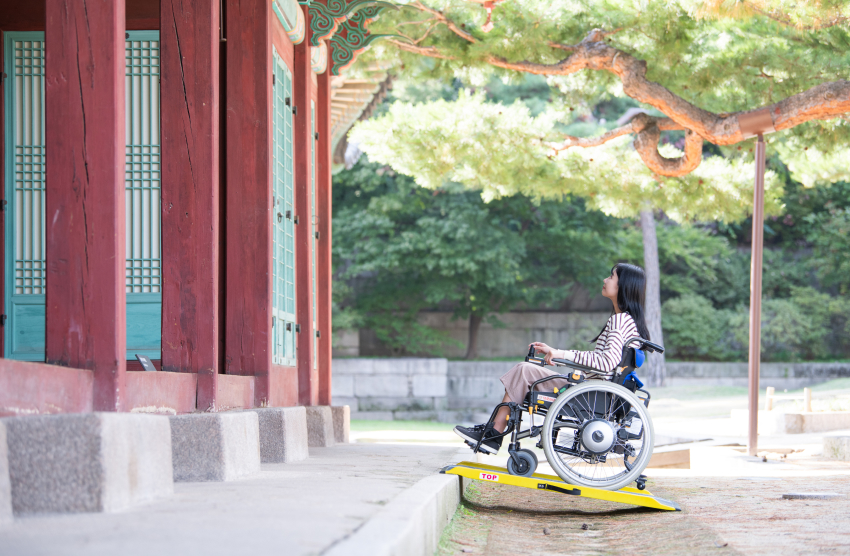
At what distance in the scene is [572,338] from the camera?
1909 centimetres

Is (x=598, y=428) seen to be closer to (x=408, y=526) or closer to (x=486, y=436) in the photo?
(x=486, y=436)

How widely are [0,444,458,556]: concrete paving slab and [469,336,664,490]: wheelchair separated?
85 cm

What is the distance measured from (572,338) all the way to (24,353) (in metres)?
15.2

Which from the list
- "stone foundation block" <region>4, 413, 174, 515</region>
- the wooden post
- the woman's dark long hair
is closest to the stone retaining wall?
the wooden post

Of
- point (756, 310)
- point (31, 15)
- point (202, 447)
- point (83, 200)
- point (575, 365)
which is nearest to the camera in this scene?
point (83, 200)

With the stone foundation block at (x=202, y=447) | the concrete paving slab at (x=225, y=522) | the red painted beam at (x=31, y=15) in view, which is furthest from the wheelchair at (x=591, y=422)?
the red painted beam at (x=31, y=15)

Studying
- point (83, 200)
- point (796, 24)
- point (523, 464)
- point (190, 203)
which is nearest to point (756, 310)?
point (796, 24)

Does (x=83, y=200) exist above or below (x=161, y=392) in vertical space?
above

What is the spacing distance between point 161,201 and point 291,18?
2442 millimetres

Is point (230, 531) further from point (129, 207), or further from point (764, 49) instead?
point (764, 49)

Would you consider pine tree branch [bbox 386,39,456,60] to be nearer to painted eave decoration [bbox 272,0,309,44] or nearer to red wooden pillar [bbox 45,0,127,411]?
painted eave decoration [bbox 272,0,309,44]

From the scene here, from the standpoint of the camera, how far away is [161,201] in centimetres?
378

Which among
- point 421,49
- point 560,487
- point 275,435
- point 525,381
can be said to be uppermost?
point 421,49

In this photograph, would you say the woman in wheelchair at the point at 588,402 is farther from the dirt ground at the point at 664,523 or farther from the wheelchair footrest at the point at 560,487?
the dirt ground at the point at 664,523
